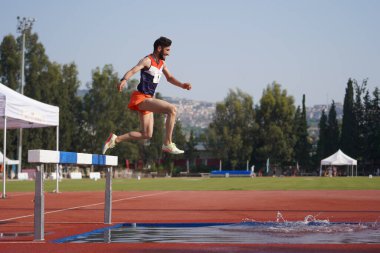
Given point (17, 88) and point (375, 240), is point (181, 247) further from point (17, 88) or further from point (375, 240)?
point (17, 88)

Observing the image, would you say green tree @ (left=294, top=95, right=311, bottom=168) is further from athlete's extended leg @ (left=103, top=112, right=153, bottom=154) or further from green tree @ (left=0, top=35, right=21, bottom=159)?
athlete's extended leg @ (left=103, top=112, right=153, bottom=154)

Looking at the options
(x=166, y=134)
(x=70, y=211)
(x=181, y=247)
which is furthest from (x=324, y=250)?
(x=70, y=211)

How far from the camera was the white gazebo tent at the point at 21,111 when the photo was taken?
2362 centimetres

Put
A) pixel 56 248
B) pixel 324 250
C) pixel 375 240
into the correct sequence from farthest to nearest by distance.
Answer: pixel 375 240, pixel 56 248, pixel 324 250

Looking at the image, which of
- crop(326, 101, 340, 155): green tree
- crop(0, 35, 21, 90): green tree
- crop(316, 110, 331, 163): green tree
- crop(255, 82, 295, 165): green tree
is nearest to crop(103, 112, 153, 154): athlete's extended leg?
crop(0, 35, 21, 90): green tree

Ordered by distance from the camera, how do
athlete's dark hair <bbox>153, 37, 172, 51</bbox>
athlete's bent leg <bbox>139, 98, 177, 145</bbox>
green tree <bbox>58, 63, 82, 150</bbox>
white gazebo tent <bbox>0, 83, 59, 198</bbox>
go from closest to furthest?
athlete's bent leg <bbox>139, 98, 177, 145</bbox> → athlete's dark hair <bbox>153, 37, 172, 51</bbox> → white gazebo tent <bbox>0, 83, 59, 198</bbox> → green tree <bbox>58, 63, 82, 150</bbox>

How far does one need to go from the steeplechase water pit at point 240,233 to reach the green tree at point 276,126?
88319 millimetres

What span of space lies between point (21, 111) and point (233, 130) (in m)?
80.7

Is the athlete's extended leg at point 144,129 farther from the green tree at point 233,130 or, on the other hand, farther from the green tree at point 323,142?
the green tree at point 323,142

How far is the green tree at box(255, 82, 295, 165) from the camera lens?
99.4 metres

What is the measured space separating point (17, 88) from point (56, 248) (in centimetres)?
7518

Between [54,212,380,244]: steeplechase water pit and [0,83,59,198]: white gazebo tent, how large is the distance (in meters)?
12.4

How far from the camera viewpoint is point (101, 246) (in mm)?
8023

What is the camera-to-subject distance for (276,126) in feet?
328
